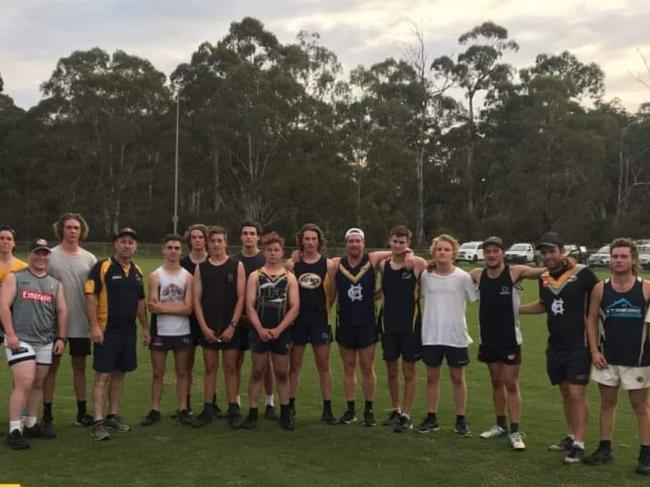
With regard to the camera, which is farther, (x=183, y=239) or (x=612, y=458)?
(x=183, y=239)

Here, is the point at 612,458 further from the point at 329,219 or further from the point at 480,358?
the point at 329,219

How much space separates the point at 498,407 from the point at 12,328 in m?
5.04

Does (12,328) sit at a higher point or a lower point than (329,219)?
lower

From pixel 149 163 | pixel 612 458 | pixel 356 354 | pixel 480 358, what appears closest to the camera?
pixel 612 458

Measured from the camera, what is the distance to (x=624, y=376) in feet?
20.0

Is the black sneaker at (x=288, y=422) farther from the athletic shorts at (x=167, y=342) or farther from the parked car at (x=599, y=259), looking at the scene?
the parked car at (x=599, y=259)

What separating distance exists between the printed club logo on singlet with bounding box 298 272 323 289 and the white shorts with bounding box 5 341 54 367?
2662 millimetres

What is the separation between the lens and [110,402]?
7.34 meters

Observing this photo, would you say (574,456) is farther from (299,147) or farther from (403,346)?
(299,147)

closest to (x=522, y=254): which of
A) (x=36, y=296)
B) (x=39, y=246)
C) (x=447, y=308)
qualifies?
(x=447, y=308)

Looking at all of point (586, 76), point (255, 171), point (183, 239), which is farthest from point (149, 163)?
point (183, 239)

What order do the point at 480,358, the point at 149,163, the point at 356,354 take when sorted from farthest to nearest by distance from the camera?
the point at 149,163
the point at 356,354
the point at 480,358

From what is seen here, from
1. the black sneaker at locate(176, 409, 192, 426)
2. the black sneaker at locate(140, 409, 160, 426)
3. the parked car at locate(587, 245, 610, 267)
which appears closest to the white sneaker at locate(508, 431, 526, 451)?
the black sneaker at locate(176, 409, 192, 426)

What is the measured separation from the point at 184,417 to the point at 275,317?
1.54 metres
